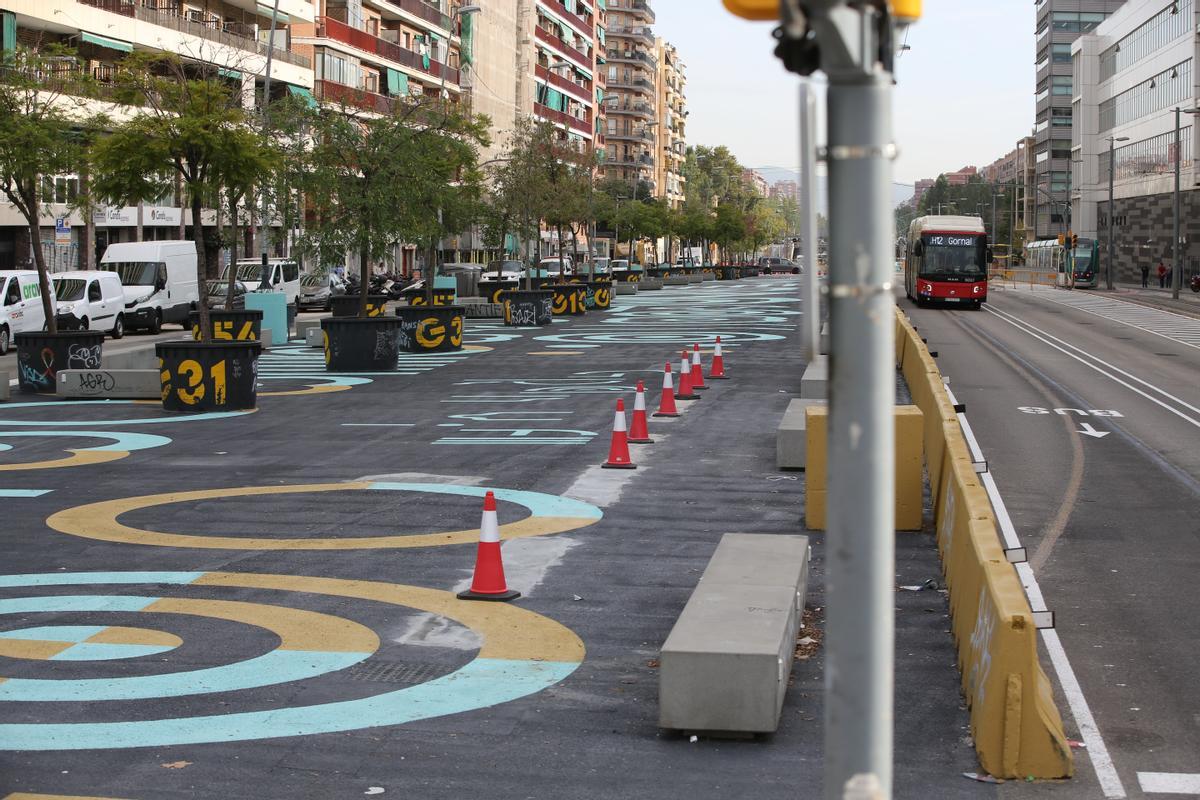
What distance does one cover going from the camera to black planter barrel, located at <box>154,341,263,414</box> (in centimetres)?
2228

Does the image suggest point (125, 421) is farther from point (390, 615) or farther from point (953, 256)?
point (953, 256)

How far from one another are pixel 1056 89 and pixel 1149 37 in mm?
80799

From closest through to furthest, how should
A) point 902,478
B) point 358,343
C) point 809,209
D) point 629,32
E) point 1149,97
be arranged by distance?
1. point 809,209
2. point 902,478
3. point 358,343
4. point 1149,97
5. point 629,32

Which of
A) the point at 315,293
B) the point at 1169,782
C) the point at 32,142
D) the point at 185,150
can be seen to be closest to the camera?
the point at 1169,782

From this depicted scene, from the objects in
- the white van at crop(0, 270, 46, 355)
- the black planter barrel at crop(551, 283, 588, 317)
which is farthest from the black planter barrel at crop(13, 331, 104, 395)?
the black planter barrel at crop(551, 283, 588, 317)

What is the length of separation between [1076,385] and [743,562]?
65.8 feet

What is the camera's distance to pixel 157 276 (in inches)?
1711

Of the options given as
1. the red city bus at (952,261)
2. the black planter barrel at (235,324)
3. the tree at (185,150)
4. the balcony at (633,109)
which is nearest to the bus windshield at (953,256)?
the red city bus at (952,261)

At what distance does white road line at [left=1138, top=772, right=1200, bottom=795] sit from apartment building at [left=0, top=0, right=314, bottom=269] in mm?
39538

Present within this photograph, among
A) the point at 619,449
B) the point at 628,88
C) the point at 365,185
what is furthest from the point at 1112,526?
the point at 628,88

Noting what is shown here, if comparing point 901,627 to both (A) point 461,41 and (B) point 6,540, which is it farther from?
(A) point 461,41

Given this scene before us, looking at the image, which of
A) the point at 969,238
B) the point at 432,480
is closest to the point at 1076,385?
the point at 432,480

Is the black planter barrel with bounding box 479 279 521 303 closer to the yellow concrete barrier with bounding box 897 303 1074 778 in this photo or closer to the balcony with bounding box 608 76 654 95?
the yellow concrete barrier with bounding box 897 303 1074 778

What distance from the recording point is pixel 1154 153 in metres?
93.9
